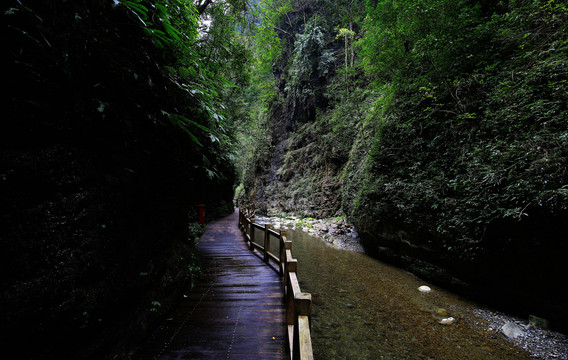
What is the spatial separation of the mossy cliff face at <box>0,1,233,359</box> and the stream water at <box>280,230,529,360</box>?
3.56 metres

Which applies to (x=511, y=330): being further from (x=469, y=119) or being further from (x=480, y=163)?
(x=469, y=119)

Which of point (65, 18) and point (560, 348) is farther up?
point (65, 18)

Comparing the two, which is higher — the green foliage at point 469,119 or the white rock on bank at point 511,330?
the green foliage at point 469,119

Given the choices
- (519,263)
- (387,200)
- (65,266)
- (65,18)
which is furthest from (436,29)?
(65,266)

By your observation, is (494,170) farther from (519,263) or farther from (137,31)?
(137,31)

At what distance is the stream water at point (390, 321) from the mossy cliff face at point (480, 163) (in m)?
0.92

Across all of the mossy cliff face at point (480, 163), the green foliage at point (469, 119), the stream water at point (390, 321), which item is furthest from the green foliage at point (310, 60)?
the stream water at point (390, 321)

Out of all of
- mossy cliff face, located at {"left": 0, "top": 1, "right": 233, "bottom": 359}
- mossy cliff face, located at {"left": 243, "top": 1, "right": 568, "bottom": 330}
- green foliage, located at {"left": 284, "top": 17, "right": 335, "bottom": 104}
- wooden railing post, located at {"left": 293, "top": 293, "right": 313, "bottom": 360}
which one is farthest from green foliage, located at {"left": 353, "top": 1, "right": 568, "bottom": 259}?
green foliage, located at {"left": 284, "top": 17, "right": 335, "bottom": 104}

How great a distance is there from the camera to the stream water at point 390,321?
399 centimetres

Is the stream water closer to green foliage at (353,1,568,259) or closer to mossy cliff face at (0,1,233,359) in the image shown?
green foliage at (353,1,568,259)

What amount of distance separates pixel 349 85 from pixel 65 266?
1489cm

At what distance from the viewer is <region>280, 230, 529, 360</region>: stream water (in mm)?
3988

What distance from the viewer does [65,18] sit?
185cm

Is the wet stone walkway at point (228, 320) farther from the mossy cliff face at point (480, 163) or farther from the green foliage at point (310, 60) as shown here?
the green foliage at point (310, 60)
